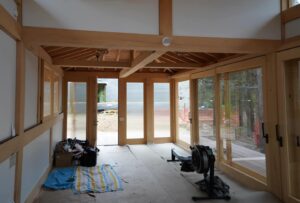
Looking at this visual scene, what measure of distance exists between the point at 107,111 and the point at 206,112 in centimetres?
391

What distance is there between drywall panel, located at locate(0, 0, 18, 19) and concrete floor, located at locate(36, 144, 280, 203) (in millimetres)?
2687

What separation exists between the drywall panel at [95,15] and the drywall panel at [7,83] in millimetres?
488

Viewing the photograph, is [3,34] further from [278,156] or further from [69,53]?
[278,156]

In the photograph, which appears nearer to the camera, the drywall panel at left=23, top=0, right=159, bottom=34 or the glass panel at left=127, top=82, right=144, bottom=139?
the drywall panel at left=23, top=0, right=159, bottom=34

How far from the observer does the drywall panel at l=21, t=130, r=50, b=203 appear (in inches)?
125

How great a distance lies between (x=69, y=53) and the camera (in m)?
5.20

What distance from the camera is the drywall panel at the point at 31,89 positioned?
3.26 m

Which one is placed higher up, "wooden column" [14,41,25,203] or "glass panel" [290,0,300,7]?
"glass panel" [290,0,300,7]

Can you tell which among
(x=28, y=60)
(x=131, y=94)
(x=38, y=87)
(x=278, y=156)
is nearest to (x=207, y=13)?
(x=278, y=156)

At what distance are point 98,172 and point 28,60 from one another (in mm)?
2721

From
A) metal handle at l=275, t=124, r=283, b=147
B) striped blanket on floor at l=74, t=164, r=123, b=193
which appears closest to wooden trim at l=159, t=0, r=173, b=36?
metal handle at l=275, t=124, r=283, b=147

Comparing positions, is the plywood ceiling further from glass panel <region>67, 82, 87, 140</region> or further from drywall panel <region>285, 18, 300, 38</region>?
glass panel <region>67, 82, 87, 140</region>

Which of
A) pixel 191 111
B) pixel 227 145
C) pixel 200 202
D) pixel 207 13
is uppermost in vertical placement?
pixel 207 13

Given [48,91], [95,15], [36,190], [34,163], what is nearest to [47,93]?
[48,91]
